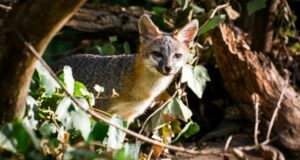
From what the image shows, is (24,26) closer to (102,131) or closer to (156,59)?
(102,131)

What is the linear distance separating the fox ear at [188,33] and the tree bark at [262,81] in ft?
1.22

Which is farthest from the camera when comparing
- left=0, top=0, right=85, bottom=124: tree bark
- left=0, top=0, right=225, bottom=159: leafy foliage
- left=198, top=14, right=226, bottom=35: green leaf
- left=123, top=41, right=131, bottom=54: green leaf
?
left=123, top=41, right=131, bottom=54: green leaf

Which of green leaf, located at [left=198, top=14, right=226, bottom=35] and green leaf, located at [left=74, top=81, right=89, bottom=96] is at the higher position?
green leaf, located at [left=74, top=81, right=89, bottom=96]

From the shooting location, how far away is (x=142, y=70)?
208 inches

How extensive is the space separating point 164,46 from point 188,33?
10.6 inches

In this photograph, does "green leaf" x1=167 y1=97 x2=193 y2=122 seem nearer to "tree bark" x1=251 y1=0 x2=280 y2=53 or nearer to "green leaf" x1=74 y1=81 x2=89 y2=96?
"green leaf" x1=74 y1=81 x2=89 y2=96

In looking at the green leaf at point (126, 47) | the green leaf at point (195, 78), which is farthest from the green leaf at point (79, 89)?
the green leaf at point (126, 47)

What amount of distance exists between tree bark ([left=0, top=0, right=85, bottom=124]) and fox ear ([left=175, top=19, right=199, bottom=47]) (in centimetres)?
249

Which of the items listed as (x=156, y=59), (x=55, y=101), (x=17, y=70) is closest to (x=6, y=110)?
(x=17, y=70)

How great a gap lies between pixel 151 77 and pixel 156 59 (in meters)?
0.19

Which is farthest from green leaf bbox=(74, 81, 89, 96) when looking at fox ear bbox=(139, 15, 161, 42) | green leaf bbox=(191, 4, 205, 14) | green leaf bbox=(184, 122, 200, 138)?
green leaf bbox=(191, 4, 205, 14)

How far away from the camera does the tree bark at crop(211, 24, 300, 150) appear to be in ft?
18.5

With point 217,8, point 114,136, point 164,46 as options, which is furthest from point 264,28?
point 114,136

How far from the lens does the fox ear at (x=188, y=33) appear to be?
529cm
